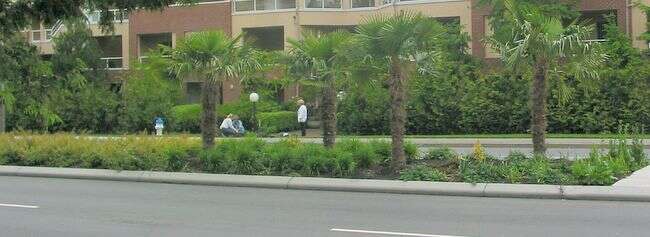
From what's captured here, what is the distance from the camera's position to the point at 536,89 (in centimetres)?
1471

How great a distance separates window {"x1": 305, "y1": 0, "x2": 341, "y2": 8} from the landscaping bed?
23478mm

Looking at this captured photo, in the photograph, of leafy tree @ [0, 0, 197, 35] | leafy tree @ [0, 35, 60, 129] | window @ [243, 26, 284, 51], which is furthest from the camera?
window @ [243, 26, 284, 51]

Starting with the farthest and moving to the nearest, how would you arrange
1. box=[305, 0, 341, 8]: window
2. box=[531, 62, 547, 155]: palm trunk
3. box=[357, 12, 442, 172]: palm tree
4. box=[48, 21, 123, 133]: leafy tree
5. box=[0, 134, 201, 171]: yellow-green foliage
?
box=[305, 0, 341, 8]: window < box=[48, 21, 123, 133]: leafy tree < box=[0, 134, 201, 171]: yellow-green foliage < box=[531, 62, 547, 155]: palm trunk < box=[357, 12, 442, 172]: palm tree

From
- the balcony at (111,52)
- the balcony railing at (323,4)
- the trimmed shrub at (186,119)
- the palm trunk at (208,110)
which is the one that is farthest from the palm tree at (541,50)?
the balcony at (111,52)

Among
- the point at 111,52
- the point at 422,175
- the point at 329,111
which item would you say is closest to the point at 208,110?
the point at 329,111

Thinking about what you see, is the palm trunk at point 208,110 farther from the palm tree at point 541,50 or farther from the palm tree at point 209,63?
the palm tree at point 541,50

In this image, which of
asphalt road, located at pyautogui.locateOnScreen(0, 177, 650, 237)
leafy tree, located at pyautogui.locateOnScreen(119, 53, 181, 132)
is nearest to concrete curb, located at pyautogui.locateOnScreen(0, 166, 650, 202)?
asphalt road, located at pyautogui.locateOnScreen(0, 177, 650, 237)

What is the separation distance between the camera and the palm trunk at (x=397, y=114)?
46.8 ft

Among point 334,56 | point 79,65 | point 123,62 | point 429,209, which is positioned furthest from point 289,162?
point 123,62

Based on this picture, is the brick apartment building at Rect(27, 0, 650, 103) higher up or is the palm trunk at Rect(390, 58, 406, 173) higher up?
the brick apartment building at Rect(27, 0, 650, 103)

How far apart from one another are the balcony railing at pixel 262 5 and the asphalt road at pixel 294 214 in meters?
27.8

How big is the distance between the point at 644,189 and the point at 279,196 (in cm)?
576

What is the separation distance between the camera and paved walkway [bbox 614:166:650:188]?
Answer: 478 inches

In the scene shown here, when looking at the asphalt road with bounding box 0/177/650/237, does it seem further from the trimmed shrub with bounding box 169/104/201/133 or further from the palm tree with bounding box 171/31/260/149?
the trimmed shrub with bounding box 169/104/201/133
